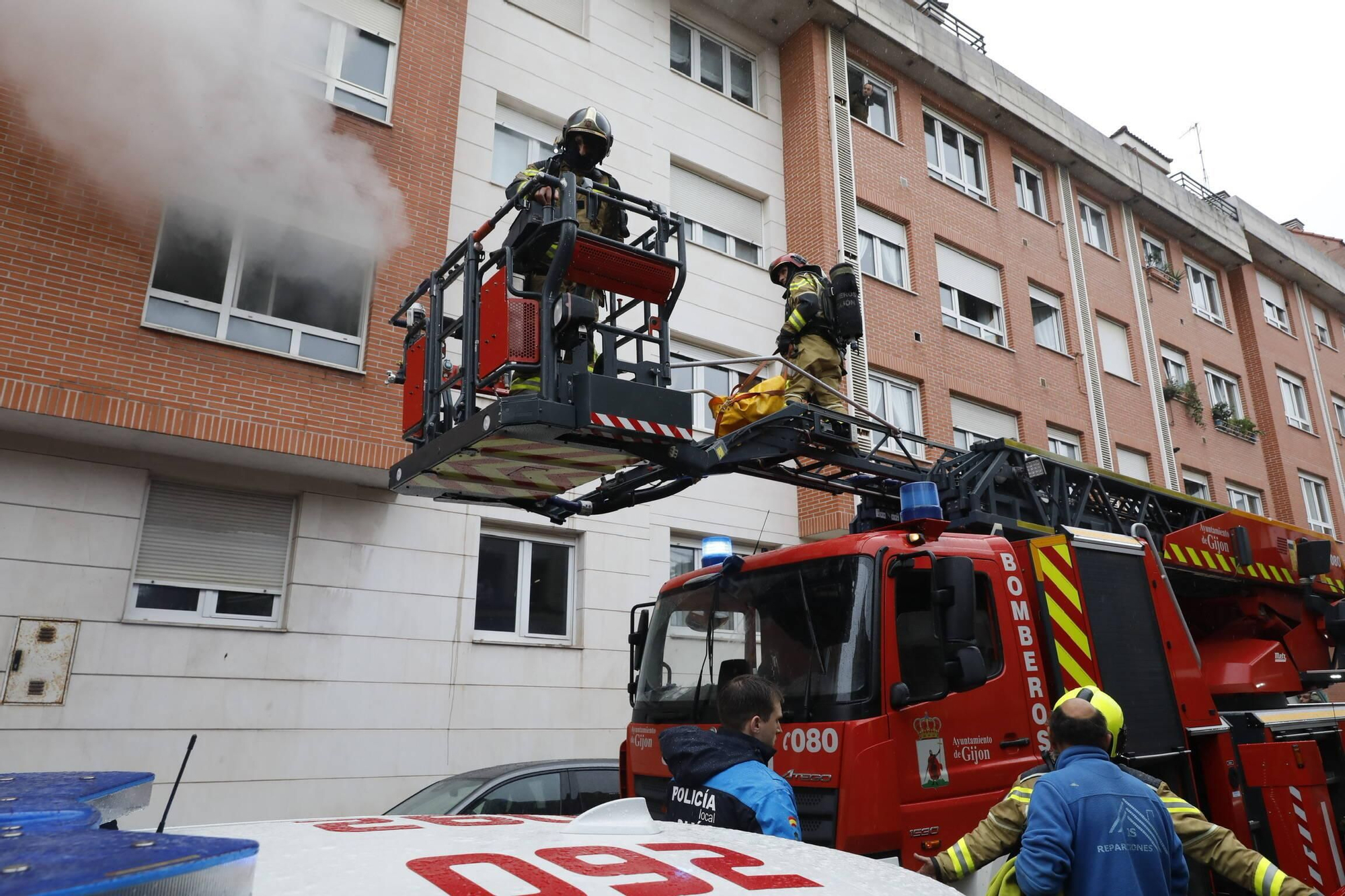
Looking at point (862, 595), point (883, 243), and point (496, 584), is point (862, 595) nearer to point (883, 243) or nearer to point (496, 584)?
point (496, 584)

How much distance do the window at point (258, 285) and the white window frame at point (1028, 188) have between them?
13.3 m

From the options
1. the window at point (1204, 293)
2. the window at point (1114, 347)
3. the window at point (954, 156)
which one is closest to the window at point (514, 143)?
the window at point (954, 156)

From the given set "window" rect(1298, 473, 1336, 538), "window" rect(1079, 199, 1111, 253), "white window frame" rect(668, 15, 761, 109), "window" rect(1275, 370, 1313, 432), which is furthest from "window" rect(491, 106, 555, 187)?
"window" rect(1275, 370, 1313, 432)

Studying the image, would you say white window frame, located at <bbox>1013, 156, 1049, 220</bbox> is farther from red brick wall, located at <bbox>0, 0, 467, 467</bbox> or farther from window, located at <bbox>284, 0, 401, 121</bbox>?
red brick wall, located at <bbox>0, 0, 467, 467</bbox>

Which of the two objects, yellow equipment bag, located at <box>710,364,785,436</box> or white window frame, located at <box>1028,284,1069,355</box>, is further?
white window frame, located at <box>1028,284,1069,355</box>

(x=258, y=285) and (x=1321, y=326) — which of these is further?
(x=1321, y=326)

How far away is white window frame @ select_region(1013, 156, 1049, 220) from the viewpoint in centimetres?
1756

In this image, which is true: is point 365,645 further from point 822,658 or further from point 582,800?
point 822,658

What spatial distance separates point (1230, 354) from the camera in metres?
21.5

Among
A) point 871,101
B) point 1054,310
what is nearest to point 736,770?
point 871,101

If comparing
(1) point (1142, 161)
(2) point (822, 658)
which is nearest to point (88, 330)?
(2) point (822, 658)

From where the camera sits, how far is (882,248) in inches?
570

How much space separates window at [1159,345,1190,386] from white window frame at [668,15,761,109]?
430 inches

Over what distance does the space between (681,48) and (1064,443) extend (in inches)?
372
